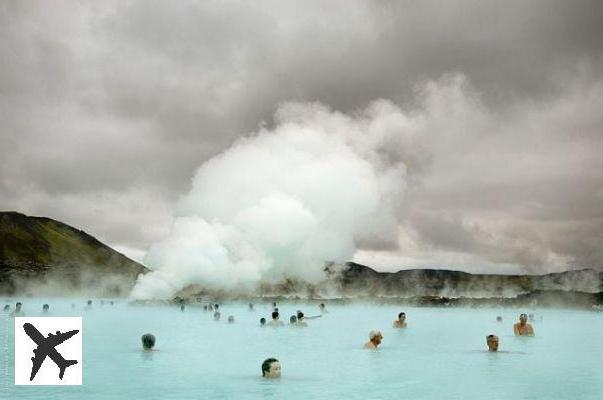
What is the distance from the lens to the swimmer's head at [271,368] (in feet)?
137

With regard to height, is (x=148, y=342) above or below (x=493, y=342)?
above

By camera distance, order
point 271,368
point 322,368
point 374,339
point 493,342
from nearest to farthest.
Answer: point 271,368
point 322,368
point 493,342
point 374,339

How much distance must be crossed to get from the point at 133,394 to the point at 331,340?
37.4m

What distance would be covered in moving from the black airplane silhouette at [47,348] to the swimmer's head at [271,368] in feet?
44.5

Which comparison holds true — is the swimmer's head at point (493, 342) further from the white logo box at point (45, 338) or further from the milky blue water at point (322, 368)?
the white logo box at point (45, 338)

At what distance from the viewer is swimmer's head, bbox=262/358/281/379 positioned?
137ft

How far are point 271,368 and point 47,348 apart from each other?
1467 cm

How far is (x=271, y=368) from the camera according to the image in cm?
4175

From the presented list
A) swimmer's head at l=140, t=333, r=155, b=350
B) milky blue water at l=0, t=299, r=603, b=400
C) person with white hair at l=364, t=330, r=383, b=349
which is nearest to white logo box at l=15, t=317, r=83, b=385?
milky blue water at l=0, t=299, r=603, b=400

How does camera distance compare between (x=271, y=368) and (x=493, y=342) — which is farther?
(x=493, y=342)

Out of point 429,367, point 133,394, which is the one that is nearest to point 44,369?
point 133,394

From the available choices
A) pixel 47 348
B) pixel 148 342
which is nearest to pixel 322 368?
pixel 148 342

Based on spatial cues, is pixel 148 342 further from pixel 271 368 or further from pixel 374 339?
pixel 271 368

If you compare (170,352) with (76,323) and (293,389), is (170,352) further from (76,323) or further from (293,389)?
(76,323)
